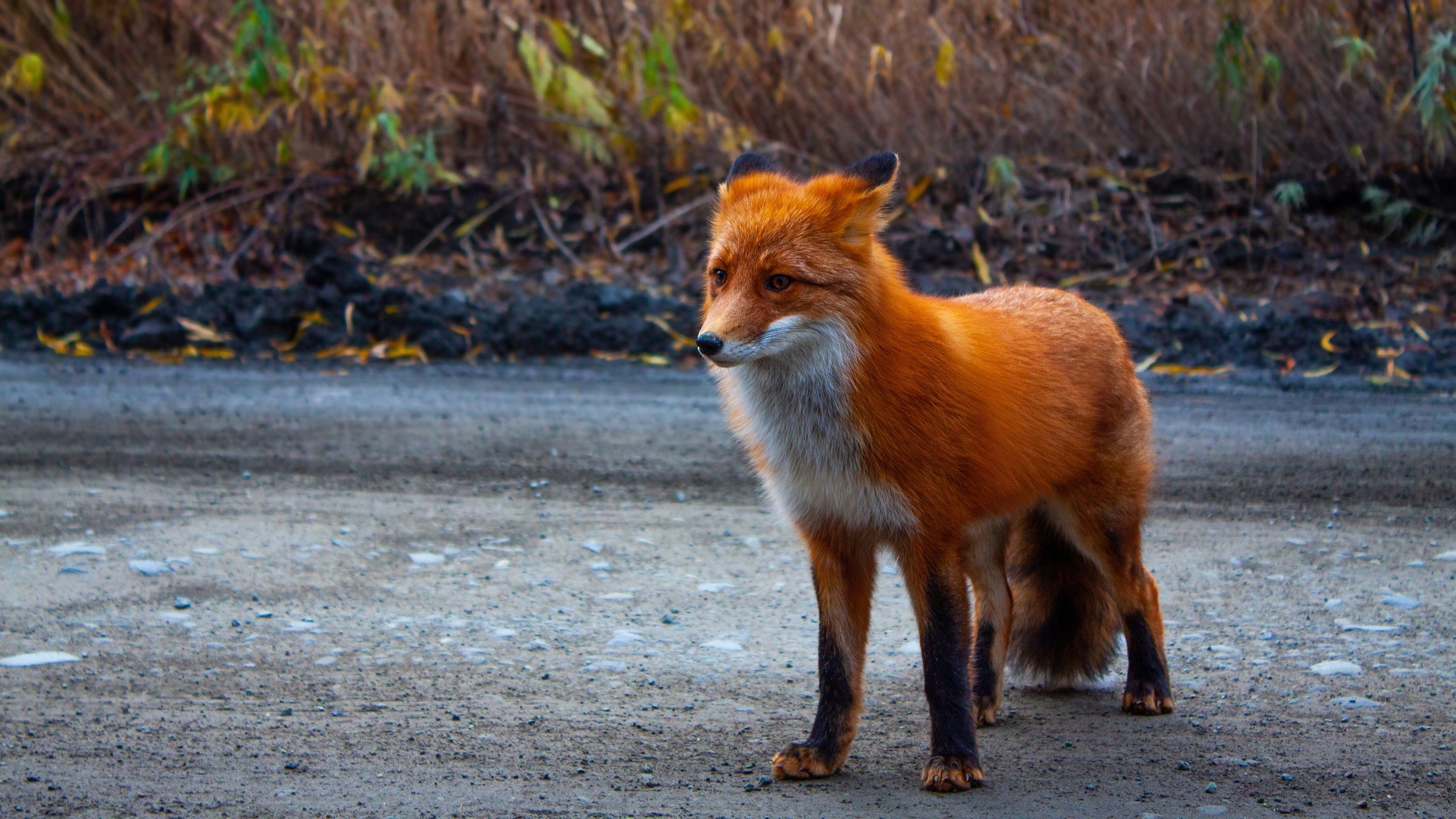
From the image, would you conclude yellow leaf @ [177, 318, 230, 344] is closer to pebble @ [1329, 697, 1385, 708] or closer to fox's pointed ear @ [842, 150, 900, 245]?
fox's pointed ear @ [842, 150, 900, 245]

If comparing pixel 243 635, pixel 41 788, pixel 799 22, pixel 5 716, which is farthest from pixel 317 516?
pixel 799 22

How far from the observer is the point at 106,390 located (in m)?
9.05

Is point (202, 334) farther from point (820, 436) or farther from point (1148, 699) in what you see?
point (1148, 699)

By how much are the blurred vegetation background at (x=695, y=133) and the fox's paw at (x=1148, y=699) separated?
726 centimetres

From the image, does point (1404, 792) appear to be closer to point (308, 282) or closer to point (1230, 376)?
point (1230, 376)

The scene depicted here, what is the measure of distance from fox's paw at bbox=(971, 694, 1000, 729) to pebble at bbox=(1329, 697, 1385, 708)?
1046 mm

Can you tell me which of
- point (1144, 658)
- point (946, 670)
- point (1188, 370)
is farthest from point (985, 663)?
point (1188, 370)

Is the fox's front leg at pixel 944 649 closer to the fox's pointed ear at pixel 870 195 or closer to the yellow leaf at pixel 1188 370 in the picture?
the fox's pointed ear at pixel 870 195

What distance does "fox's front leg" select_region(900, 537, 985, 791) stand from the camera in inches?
137

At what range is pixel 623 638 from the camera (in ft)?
15.5

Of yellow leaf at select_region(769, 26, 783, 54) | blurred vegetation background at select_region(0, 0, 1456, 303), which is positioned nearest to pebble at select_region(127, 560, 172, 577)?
blurred vegetation background at select_region(0, 0, 1456, 303)

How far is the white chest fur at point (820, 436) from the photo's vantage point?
11.5ft

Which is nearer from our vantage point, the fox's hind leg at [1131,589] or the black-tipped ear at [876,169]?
the black-tipped ear at [876,169]

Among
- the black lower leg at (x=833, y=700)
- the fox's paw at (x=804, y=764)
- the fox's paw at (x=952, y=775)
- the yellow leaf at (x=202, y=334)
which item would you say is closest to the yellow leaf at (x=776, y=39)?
the yellow leaf at (x=202, y=334)
